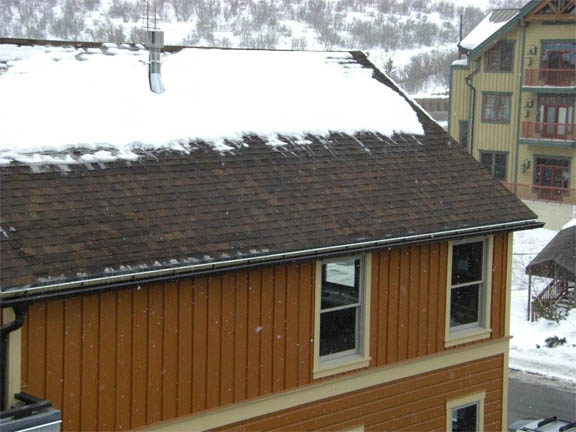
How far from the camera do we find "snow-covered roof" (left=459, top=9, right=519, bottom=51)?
40906mm

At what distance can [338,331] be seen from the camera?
38.2ft

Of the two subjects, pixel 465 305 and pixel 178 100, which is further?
pixel 465 305

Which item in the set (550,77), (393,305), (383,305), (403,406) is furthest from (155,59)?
(550,77)

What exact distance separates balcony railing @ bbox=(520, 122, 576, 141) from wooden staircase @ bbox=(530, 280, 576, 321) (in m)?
13.1

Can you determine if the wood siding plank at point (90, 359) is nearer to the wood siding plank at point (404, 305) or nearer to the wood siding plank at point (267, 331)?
the wood siding plank at point (267, 331)

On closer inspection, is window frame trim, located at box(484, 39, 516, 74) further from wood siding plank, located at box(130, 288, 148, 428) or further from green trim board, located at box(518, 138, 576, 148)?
wood siding plank, located at box(130, 288, 148, 428)

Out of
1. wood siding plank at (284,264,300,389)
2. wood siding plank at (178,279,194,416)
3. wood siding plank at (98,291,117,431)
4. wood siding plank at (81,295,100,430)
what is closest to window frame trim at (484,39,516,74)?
wood siding plank at (284,264,300,389)

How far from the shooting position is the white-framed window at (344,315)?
11484 millimetres

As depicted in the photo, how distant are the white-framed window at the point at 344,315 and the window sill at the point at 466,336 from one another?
5.31ft

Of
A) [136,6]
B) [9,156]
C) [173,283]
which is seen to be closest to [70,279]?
[173,283]

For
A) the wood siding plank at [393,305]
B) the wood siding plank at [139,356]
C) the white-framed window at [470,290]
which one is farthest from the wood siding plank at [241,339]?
the white-framed window at [470,290]

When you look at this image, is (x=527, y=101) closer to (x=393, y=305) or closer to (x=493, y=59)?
(x=493, y=59)

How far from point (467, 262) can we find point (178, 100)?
4992 millimetres

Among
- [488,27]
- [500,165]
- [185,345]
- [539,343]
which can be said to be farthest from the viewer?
[488,27]
